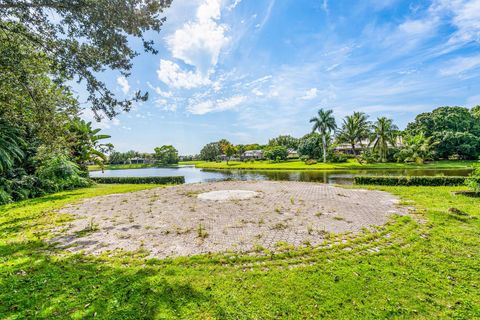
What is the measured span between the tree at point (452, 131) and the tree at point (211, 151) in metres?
68.2

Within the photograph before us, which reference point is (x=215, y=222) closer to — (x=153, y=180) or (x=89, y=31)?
(x=89, y=31)

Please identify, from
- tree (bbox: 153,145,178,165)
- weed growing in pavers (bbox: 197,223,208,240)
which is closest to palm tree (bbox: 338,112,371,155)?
weed growing in pavers (bbox: 197,223,208,240)

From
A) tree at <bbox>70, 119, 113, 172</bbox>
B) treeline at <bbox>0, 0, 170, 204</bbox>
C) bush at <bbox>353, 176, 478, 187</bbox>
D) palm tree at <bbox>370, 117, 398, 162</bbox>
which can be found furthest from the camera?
palm tree at <bbox>370, 117, 398, 162</bbox>

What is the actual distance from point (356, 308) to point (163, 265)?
12.3ft

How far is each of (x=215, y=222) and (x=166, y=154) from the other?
3274 inches

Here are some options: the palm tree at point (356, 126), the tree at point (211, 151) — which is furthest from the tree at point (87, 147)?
the tree at point (211, 151)

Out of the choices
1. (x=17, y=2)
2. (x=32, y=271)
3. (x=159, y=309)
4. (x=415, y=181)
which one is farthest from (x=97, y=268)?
(x=415, y=181)

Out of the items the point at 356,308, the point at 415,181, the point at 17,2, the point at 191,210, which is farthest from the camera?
the point at 415,181

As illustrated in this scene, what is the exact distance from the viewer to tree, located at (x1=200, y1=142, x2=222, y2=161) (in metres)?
95.9

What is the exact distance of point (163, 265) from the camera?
4.72m

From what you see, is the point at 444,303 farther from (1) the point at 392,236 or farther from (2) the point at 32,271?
(2) the point at 32,271

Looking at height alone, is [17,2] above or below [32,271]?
above

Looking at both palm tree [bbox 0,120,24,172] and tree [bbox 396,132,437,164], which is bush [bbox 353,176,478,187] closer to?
palm tree [bbox 0,120,24,172]

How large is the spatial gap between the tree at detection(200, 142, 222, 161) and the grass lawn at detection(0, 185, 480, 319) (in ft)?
294
